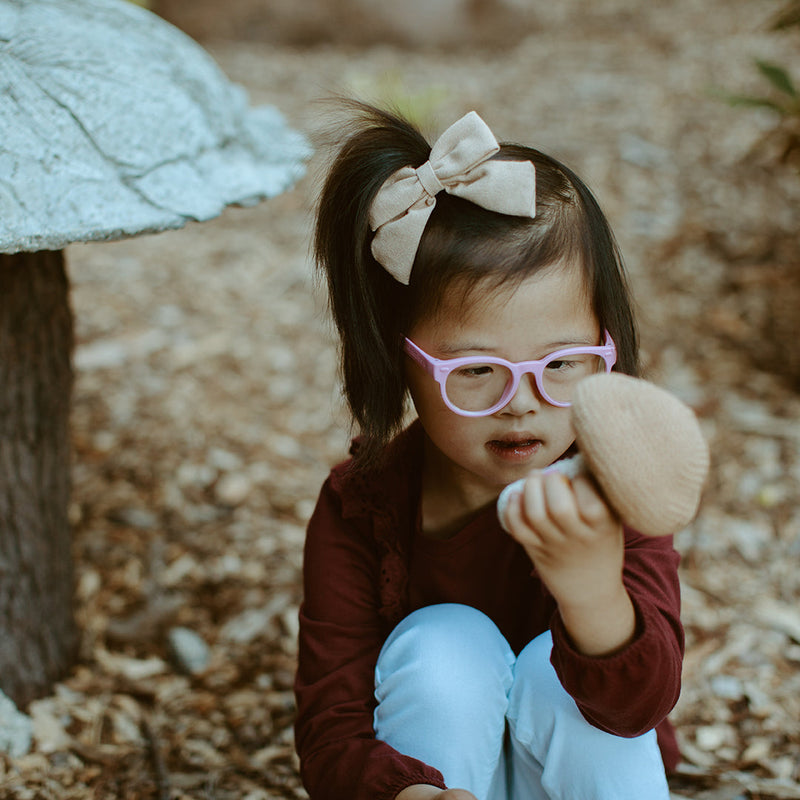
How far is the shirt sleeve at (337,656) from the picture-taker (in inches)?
50.6

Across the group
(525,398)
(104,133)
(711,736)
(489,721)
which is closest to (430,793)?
(489,721)

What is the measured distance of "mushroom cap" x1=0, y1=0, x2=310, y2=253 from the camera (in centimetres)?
124

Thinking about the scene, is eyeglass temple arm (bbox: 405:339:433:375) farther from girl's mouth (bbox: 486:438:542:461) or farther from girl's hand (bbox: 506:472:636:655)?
girl's hand (bbox: 506:472:636:655)

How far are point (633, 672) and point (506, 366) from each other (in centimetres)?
41

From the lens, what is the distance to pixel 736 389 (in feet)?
9.82

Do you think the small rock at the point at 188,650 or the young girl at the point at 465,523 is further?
the small rock at the point at 188,650

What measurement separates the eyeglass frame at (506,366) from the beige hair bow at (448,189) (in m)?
0.12

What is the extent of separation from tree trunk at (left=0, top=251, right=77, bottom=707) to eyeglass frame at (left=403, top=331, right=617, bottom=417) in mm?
842

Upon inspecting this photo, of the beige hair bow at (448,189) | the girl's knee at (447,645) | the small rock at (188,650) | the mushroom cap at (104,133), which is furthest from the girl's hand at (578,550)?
the small rock at (188,650)

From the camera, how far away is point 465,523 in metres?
1.43

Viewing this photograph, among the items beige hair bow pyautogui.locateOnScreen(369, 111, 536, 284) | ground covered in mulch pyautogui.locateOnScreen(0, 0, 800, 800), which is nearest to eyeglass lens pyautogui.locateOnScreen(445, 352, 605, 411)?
beige hair bow pyautogui.locateOnScreen(369, 111, 536, 284)

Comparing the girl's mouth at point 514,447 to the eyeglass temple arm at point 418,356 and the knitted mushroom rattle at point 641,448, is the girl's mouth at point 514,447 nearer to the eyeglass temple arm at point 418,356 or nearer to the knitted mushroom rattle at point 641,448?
the eyeglass temple arm at point 418,356

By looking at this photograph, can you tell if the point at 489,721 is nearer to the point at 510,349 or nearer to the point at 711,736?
the point at 510,349

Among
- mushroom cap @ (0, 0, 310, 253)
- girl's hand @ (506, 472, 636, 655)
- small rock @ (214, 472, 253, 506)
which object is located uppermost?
mushroom cap @ (0, 0, 310, 253)
